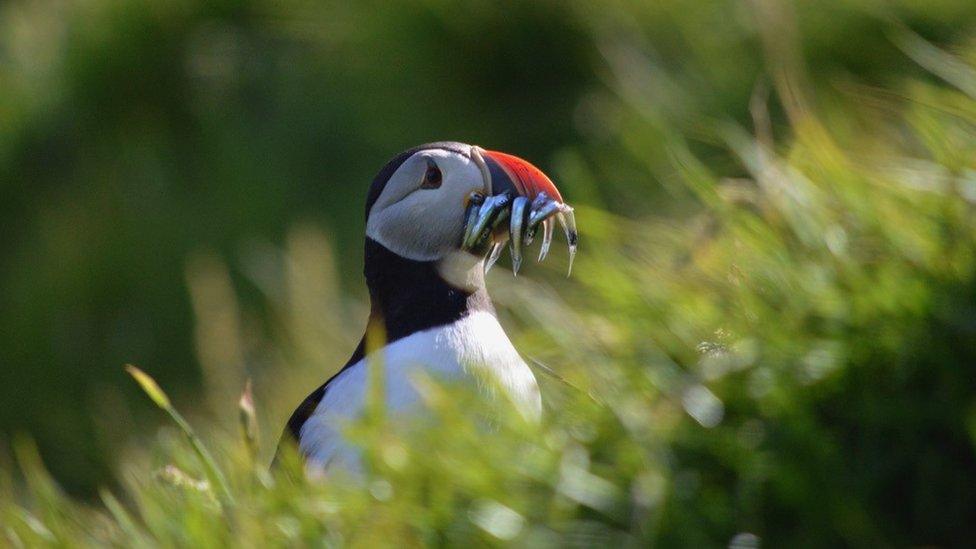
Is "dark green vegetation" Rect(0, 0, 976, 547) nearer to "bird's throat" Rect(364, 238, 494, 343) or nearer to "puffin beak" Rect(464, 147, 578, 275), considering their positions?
"puffin beak" Rect(464, 147, 578, 275)

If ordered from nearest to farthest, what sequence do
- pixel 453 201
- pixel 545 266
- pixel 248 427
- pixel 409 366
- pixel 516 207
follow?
pixel 248 427
pixel 409 366
pixel 516 207
pixel 453 201
pixel 545 266

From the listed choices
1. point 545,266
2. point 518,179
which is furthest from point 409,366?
point 545,266

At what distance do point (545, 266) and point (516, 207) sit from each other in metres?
1.62

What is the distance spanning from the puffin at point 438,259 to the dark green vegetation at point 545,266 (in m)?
0.16

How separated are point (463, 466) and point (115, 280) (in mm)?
6922

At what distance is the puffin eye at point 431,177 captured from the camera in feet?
7.97

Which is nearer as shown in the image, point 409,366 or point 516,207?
point 409,366

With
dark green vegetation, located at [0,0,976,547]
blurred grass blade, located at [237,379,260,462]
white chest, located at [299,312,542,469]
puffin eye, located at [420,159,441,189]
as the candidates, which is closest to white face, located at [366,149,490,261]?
puffin eye, located at [420,159,441,189]

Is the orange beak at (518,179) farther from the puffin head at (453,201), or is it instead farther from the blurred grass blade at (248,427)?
the blurred grass blade at (248,427)

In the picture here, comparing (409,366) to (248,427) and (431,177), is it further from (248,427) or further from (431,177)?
(431,177)

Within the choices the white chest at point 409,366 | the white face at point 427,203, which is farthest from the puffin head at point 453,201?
the white chest at point 409,366

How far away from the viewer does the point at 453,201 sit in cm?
238

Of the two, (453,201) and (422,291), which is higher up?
(453,201)

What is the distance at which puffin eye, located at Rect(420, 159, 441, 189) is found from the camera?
7.97 ft
